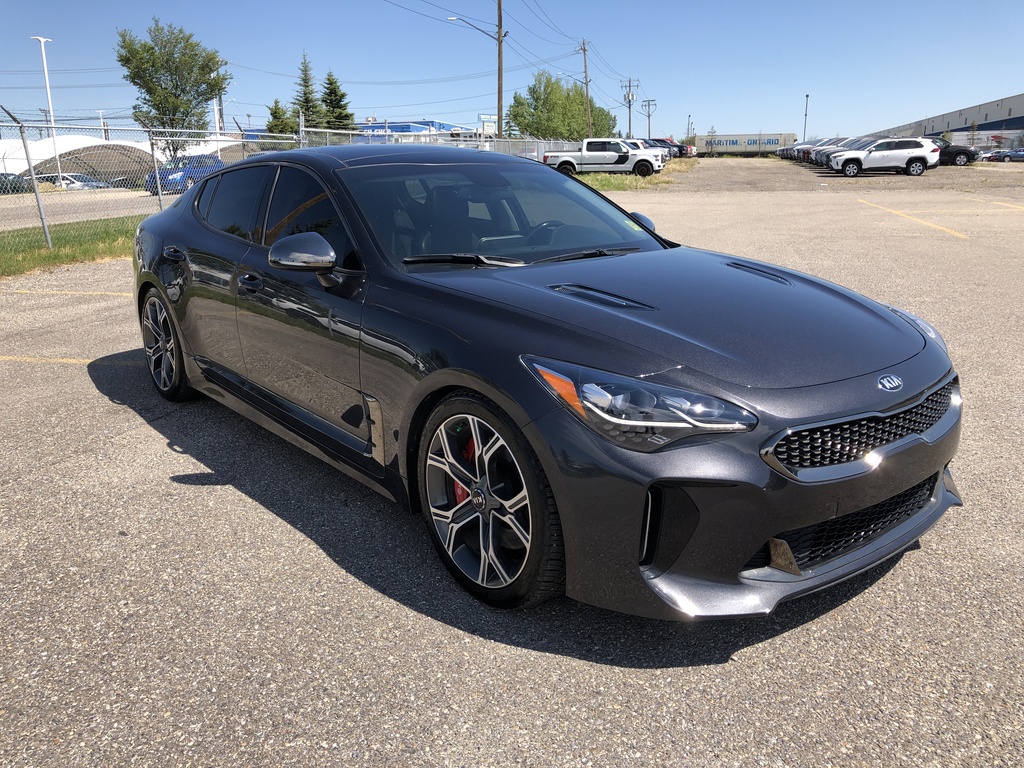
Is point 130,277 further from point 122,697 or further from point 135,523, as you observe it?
point 122,697

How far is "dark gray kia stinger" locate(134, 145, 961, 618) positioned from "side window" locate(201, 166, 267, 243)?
0.12 ft

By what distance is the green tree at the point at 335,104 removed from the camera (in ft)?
221

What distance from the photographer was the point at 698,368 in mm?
2576

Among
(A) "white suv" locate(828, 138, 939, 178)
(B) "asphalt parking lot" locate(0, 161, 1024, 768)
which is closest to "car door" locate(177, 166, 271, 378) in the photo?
(B) "asphalt parking lot" locate(0, 161, 1024, 768)

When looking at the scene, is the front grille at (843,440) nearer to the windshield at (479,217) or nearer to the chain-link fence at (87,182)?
the windshield at (479,217)

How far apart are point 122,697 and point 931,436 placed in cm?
272

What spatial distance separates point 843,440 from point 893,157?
126 feet

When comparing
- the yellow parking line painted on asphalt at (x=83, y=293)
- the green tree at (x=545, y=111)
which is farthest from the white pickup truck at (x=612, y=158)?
the green tree at (x=545, y=111)

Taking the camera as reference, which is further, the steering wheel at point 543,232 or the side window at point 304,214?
the steering wheel at point 543,232

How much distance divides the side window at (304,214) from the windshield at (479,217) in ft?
0.44

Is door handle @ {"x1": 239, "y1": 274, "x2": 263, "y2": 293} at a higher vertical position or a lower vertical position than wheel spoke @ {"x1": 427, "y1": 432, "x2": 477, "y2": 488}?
higher

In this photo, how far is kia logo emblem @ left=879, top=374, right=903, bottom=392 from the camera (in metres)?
2.68

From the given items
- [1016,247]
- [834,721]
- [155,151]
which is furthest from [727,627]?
[155,151]

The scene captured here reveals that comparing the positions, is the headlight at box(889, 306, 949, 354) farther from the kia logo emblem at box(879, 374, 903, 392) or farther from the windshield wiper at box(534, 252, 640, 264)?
the windshield wiper at box(534, 252, 640, 264)
